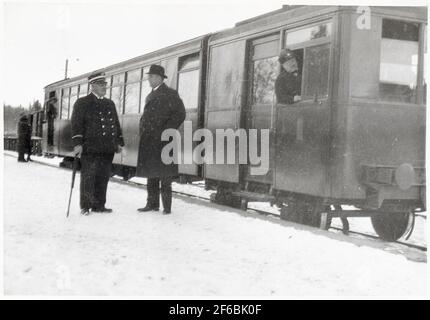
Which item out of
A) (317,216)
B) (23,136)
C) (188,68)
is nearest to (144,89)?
(188,68)

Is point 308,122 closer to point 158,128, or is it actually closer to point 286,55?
point 286,55

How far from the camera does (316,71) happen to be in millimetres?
6535

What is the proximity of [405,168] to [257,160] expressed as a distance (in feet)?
6.95

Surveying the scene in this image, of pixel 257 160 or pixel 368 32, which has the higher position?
pixel 368 32

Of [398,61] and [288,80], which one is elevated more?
[398,61]

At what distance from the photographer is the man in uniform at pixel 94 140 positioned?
22.5 ft

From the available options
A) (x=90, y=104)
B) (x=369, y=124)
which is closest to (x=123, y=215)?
(x=90, y=104)

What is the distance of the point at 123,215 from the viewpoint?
6.68m

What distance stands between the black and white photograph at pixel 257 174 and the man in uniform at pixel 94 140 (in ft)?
0.06

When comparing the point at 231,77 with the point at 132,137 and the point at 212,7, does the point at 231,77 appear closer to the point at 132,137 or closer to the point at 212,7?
the point at 212,7

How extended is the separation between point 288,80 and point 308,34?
59 centimetres

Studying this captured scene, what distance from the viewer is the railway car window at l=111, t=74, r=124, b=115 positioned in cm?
1227

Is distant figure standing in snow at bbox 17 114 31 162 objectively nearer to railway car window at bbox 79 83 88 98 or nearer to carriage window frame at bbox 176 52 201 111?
railway car window at bbox 79 83 88 98

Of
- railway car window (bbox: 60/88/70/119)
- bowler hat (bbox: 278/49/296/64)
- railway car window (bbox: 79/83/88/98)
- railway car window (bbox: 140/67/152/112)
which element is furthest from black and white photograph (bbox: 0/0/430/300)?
railway car window (bbox: 60/88/70/119)
